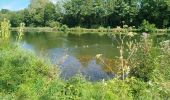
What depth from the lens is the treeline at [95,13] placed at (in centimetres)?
7569

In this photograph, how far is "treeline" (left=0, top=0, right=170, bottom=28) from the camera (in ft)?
248

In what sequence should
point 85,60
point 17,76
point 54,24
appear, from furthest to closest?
1. point 54,24
2. point 85,60
3. point 17,76

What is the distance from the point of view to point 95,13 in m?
88.8

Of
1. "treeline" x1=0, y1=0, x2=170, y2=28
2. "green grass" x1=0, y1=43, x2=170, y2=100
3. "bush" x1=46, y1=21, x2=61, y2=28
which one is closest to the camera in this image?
"green grass" x1=0, y1=43, x2=170, y2=100

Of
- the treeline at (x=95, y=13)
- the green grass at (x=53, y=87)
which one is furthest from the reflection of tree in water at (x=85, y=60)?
the treeline at (x=95, y=13)

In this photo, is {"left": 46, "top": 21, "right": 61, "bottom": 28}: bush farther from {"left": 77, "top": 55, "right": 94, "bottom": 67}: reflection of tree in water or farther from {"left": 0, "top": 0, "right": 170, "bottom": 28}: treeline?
{"left": 77, "top": 55, "right": 94, "bottom": 67}: reflection of tree in water

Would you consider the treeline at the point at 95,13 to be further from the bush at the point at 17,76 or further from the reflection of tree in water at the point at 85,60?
the bush at the point at 17,76

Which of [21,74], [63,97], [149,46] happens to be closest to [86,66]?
[149,46]

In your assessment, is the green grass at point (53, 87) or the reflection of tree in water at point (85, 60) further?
the reflection of tree in water at point (85, 60)

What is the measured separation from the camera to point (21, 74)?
1021 cm

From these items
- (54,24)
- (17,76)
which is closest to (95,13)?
(54,24)

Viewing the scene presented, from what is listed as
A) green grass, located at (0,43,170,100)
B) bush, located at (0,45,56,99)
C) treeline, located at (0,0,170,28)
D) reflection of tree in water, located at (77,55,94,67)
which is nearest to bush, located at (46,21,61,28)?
treeline, located at (0,0,170,28)

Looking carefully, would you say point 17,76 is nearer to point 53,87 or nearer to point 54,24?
point 53,87

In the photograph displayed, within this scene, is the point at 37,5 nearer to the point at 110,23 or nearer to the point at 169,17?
the point at 110,23
